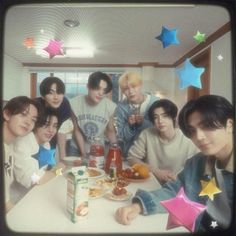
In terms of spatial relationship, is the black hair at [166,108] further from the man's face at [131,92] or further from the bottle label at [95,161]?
the bottle label at [95,161]

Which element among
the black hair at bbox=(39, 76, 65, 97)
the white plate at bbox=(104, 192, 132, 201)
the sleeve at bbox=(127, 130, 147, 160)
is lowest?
the white plate at bbox=(104, 192, 132, 201)

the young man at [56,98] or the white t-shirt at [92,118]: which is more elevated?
the young man at [56,98]

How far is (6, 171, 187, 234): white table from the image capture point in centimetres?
80

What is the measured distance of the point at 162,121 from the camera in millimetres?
831

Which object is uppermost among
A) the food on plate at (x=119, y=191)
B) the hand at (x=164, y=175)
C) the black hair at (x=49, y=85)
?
the black hair at (x=49, y=85)

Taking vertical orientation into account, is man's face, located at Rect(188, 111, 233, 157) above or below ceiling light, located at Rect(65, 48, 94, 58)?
below

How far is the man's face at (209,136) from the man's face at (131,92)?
0.58 feet

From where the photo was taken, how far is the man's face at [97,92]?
821mm

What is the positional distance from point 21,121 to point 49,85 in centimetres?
14

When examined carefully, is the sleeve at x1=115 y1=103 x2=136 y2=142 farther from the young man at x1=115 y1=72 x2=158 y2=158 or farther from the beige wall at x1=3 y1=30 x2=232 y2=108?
the beige wall at x1=3 y1=30 x2=232 y2=108

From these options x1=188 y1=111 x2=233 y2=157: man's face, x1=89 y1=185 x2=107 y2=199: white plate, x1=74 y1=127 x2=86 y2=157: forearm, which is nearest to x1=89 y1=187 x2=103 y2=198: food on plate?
x1=89 y1=185 x2=107 y2=199: white plate

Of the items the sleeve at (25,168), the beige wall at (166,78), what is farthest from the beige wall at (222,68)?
the sleeve at (25,168)

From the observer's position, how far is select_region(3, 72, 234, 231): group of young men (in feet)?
2.66

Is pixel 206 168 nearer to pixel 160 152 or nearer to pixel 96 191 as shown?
pixel 160 152
